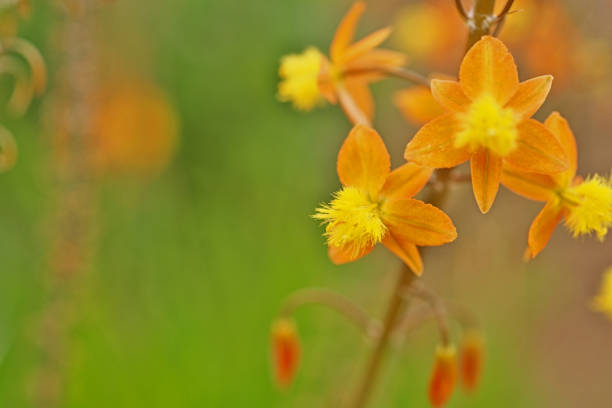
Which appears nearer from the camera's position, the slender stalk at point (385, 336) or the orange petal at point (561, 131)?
the orange petal at point (561, 131)

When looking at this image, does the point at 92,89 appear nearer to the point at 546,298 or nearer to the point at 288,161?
the point at 288,161

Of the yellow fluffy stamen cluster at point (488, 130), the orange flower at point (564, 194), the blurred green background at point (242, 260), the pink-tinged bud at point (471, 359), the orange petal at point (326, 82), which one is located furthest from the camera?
the blurred green background at point (242, 260)

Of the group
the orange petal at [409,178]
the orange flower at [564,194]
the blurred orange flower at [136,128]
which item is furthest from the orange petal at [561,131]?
the blurred orange flower at [136,128]

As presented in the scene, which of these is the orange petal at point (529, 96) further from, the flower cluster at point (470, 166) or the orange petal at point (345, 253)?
the orange petal at point (345, 253)

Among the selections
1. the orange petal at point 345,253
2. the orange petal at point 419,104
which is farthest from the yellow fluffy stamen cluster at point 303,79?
the orange petal at point 345,253

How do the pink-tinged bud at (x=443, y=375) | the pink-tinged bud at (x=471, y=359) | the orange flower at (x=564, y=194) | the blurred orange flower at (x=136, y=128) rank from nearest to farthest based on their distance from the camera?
the orange flower at (x=564, y=194)
the pink-tinged bud at (x=443, y=375)
the pink-tinged bud at (x=471, y=359)
the blurred orange flower at (x=136, y=128)

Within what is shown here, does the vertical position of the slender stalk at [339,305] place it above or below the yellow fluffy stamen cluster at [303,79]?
below

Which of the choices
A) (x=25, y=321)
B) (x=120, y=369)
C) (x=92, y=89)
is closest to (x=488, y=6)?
(x=92, y=89)

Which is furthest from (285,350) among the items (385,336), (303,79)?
(303,79)

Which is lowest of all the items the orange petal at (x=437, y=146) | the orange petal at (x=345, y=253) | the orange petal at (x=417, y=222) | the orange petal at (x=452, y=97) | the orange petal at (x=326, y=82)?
the orange petal at (x=345, y=253)
